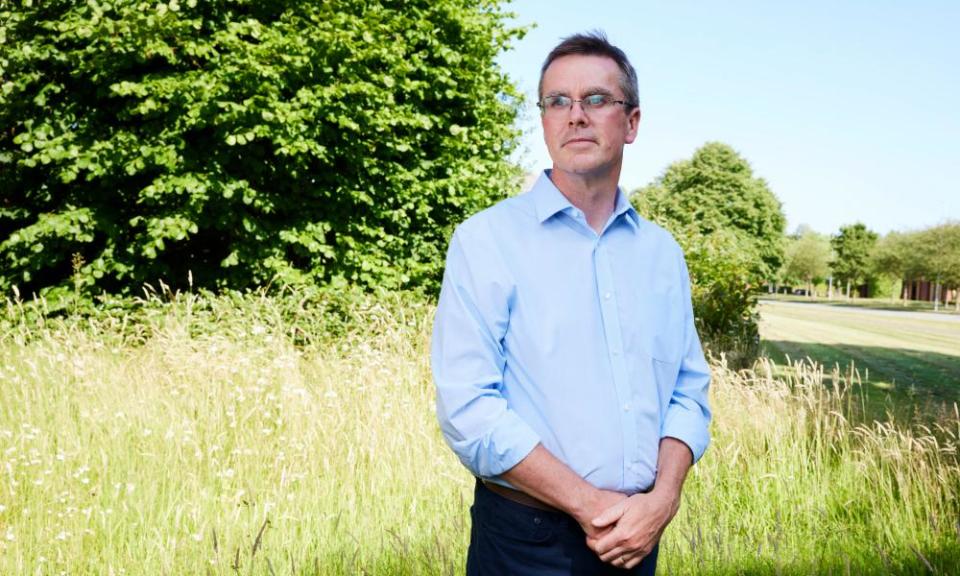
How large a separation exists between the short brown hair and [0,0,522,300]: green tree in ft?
25.2

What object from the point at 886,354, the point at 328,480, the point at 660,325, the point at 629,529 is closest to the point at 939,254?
the point at 886,354

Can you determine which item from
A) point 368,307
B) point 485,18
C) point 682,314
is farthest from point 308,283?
point 682,314

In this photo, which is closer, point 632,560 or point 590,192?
point 632,560

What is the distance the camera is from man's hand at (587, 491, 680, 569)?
1790mm

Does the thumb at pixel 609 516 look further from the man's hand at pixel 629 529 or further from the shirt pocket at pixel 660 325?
the shirt pocket at pixel 660 325

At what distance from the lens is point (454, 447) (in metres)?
1.89

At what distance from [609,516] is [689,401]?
55cm

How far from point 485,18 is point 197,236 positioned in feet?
20.6

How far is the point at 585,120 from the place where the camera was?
2.02 meters

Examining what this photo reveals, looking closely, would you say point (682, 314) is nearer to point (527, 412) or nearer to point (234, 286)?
point (527, 412)

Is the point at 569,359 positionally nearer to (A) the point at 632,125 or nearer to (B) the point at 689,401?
(B) the point at 689,401

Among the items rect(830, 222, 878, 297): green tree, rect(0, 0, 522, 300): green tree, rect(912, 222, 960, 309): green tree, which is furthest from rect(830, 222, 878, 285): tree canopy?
rect(0, 0, 522, 300): green tree

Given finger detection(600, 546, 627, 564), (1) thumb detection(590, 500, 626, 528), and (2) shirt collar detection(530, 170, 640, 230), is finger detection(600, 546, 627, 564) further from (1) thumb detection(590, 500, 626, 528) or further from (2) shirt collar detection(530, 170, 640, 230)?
(2) shirt collar detection(530, 170, 640, 230)

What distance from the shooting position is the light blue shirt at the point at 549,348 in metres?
1.82
